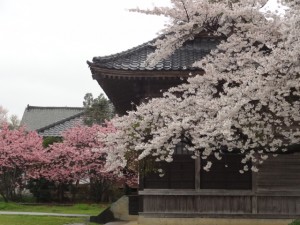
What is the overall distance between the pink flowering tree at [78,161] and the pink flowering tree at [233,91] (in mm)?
16633

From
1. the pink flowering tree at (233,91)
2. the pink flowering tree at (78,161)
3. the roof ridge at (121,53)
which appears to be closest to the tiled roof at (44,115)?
the pink flowering tree at (78,161)

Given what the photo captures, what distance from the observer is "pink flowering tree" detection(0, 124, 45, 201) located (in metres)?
27.4

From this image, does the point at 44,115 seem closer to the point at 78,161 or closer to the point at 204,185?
the point at 78,161

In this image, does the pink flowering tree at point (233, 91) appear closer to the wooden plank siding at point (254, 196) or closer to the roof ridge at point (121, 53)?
the roof ridge at point (121, 53)

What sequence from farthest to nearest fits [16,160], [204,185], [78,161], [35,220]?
[16,160] → [78,161] → [35,220] → [204,185]

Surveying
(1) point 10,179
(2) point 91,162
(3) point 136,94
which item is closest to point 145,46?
(3) point 136,94

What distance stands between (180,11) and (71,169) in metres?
18.3

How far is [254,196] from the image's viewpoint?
13.9 meters

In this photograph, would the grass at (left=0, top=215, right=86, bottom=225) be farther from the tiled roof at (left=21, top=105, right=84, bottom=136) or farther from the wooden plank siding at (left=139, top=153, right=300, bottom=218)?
the tiled roof at (left=21, top=105, right=84, bottom=136)

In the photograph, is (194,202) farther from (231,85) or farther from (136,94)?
(231,85)

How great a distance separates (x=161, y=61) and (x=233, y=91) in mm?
5859

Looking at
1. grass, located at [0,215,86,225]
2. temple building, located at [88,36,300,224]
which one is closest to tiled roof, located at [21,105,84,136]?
grass, located at [0,215,86,225]

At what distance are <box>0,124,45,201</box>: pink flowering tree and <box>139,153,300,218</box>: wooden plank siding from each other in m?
14.7

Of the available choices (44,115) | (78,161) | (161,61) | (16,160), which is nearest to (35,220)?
(161,61)
